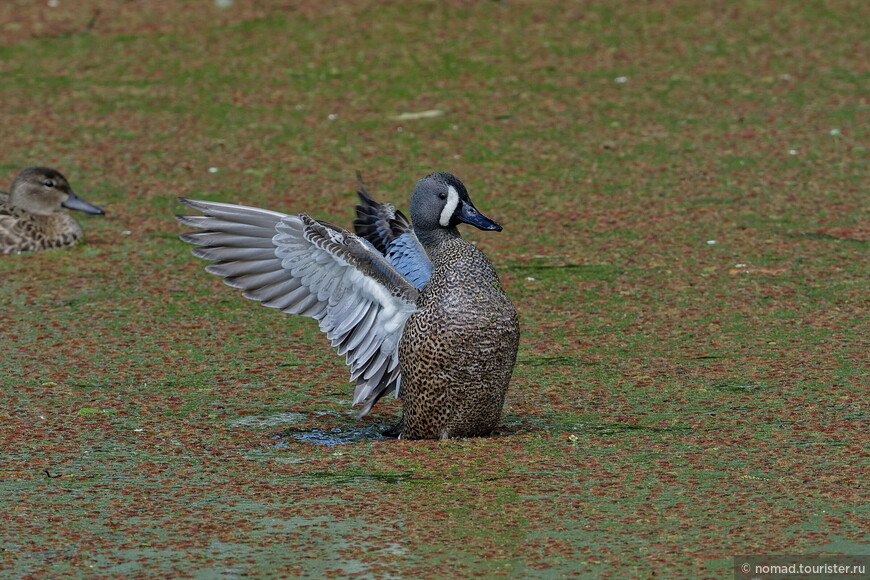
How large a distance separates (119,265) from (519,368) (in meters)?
2.37

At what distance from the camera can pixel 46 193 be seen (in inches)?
305

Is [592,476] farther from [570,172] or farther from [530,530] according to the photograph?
[570,172]

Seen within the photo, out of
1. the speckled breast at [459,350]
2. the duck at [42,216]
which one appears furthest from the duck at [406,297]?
the duck at [42,216]

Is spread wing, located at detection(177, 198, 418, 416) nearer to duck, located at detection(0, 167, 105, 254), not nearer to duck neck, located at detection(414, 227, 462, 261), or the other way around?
duck neck, located at detection(414, 227, 462, 261)

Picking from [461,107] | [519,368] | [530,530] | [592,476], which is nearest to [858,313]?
[519,368]

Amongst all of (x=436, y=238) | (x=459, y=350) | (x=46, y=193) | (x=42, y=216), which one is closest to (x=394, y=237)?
(x=436, y=238)

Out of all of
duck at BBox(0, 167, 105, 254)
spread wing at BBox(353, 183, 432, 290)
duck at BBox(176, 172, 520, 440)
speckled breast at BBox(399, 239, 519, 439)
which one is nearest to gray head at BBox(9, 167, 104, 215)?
duck at BBox(0, 167, 105, 254)

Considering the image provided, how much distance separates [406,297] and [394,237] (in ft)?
2.44

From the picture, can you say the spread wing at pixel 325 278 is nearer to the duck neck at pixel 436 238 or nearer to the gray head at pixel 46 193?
the duck neck at pixel 436 238

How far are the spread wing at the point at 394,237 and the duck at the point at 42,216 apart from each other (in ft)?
7.26

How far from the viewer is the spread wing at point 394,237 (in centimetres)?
568

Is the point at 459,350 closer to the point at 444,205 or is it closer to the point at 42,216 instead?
the point at 444,205

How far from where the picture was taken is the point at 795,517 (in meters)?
4.18

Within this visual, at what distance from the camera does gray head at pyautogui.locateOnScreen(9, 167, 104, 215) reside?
7688mm
